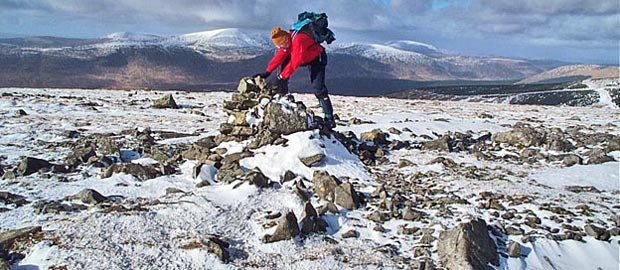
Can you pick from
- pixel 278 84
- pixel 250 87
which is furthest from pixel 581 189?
pixel 250 87

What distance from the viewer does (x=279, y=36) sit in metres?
10.6

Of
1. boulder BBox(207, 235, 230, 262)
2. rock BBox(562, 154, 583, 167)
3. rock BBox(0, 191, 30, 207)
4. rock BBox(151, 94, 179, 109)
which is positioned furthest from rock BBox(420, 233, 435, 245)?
rock BBox(151, 94, 179, 109)

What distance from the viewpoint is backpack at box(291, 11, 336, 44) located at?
34.7ft

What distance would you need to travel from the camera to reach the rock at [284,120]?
1060cm

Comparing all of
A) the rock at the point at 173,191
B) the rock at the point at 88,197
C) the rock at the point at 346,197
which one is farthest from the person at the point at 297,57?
the rock at the point at 88,197

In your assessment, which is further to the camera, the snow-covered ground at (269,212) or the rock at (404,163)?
the rock at (404,163)

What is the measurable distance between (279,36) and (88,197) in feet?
17.8

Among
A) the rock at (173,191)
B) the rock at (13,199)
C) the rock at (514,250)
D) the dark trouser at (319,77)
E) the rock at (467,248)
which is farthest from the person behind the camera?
the dark trouser at (319,77)

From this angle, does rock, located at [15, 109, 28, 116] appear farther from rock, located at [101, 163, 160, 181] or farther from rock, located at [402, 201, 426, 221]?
rock, located at [402, 201, 426, 221]

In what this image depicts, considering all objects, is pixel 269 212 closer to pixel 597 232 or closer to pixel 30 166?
pixel 30 166

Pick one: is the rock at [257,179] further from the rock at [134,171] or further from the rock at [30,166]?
the rock at [30,166]

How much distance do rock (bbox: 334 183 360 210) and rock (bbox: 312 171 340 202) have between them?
0.12 metres

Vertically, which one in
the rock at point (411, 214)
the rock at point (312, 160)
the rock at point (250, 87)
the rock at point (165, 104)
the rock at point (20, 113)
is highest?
the rock at point (250, 87)

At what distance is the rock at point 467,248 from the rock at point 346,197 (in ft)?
5.79
